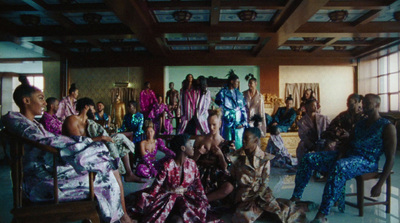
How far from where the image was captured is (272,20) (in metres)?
7.53

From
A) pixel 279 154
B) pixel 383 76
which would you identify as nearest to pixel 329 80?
pixel 383 76

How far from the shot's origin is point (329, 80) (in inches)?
469

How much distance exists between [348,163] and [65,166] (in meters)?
2.44

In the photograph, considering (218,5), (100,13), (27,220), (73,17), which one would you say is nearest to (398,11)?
(218,5)

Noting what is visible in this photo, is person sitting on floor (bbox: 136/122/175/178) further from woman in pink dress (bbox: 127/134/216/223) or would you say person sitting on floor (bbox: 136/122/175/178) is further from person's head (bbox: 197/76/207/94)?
woman in pink dress (bbox: 127/134/216/223)

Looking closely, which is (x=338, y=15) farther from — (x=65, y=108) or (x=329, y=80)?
(x=65, y=108)

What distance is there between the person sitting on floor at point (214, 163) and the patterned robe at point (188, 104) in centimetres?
241

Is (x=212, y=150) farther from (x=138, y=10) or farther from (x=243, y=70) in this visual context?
(x=243, y=70)

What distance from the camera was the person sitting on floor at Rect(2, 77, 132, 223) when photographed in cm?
177

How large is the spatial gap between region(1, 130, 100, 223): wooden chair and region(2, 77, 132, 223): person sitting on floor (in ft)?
0.20

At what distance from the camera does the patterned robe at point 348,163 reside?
270 cm

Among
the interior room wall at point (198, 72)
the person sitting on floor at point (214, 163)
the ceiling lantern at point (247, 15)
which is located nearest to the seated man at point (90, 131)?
the person sitting on floor at point (214, 163)

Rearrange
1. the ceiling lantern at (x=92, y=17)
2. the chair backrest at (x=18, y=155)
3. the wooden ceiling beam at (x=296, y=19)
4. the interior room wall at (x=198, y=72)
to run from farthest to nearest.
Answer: the interior room wall at (x=198, y=72) → the ceiling lantern at (x=92, y=17) → the wooden ceiling beam at (x=296, y=19) → the chair backrest at (x=18, y=155)

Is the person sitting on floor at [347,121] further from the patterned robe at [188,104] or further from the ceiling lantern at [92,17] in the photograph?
the ceiling lantern at [92,17]
